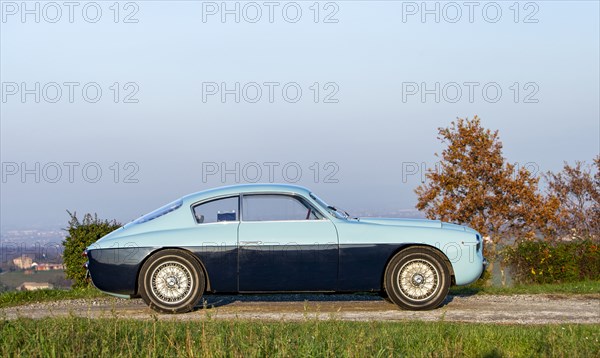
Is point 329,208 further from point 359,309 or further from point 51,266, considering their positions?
point 51,266

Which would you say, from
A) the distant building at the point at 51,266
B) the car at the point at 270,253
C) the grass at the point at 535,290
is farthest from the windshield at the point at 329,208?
the distant building at the point at 51,266

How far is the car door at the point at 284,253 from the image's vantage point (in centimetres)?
1178

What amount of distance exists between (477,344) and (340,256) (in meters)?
3.72

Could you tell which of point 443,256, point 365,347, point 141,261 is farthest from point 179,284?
point 365,347

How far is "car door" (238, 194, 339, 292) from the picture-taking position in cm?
1178

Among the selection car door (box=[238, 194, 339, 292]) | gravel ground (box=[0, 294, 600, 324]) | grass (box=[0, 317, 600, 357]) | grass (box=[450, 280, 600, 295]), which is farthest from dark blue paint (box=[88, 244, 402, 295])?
grass (box=[450, 280, 600, 295])

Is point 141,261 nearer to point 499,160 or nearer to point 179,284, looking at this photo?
point 179,284

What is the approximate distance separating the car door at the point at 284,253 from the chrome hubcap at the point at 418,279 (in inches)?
37.9

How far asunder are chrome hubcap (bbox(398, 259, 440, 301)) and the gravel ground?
270 millimetres

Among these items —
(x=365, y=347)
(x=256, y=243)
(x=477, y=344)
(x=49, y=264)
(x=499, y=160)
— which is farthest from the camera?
(x=499, y=160)

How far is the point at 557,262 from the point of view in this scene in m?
17.5

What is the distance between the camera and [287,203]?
1207 cm

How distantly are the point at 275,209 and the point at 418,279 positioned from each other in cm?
218

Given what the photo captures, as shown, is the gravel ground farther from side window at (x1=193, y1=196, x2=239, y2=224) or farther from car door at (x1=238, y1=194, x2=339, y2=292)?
side window at (x1=193, y1=196, x2=239, y2=224)
